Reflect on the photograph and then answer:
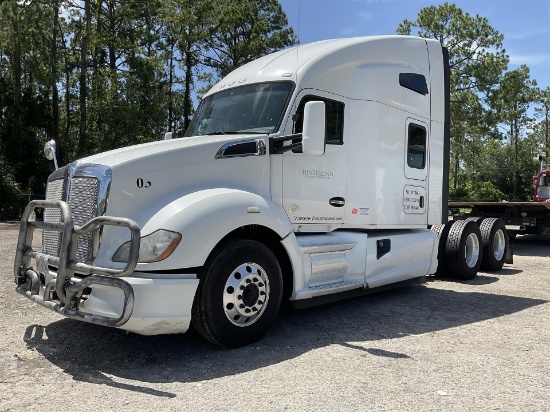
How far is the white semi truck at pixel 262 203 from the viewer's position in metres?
4.19

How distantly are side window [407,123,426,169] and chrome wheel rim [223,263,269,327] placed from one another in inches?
126

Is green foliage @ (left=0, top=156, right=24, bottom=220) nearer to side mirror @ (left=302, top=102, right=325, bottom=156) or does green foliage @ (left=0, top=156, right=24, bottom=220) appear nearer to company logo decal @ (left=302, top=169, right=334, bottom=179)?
company logo decal @ (left=302, top=169, right=334, bottom=179)

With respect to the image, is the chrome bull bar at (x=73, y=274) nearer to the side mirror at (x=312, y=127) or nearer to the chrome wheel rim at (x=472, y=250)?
the side mirror at (x=312, y=127)

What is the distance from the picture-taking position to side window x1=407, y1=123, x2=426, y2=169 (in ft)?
23.1

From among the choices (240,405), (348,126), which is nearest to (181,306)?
(240,405)

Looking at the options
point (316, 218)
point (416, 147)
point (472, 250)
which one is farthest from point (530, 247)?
point (316, 218)

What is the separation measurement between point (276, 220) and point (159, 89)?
26.9 metres

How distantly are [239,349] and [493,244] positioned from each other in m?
6.99

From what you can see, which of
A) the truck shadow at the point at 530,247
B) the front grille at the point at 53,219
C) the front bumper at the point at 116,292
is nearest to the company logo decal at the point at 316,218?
the front bumper at the point at 116,292

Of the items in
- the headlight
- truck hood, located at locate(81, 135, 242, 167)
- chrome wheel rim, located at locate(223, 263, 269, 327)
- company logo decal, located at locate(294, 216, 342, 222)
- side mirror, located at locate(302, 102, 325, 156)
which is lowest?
chrome wheel rim, located at locate(223, 263, 269, 327)

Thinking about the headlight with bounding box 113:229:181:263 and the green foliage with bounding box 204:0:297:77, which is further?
the green foliage with bounding box 204:0:297:77

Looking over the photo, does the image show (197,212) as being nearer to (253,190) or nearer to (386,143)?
(253,190)

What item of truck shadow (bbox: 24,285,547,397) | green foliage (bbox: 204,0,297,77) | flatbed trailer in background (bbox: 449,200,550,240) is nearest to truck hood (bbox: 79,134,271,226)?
truck shadow (bbox: 24,285,547,397)

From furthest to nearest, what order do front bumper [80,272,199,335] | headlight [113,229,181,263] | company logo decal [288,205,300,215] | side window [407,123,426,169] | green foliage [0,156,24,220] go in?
green foliage [0,156,24,220]
side window [407,123,426,169]
company logo decal [288,205,300,215]
headlight [113,229,181,263]
front bumper [80,272,199,335]
